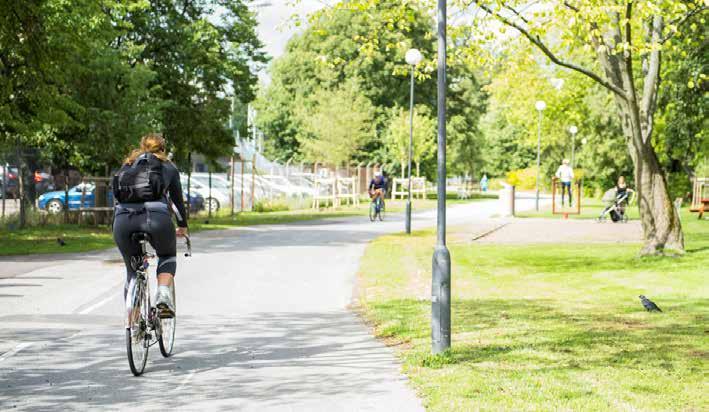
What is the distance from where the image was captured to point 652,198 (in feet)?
58.8

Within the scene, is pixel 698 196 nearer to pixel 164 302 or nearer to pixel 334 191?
pixel 334 191

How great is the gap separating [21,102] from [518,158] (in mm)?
79815

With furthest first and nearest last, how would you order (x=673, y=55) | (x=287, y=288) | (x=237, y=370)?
(x=673, y=55) < (x=287, y=288) < (x=237, y=370)

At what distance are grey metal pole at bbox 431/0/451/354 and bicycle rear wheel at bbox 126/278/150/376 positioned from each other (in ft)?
8.06

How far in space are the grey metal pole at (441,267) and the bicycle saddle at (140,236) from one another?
247 centimetres

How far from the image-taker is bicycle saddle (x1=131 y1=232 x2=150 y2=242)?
24.0 ft

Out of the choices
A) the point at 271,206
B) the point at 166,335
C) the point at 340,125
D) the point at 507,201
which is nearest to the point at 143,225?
the point at 166,335

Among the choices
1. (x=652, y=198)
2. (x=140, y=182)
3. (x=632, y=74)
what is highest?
(x=632, y=74)

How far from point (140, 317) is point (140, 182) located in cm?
106

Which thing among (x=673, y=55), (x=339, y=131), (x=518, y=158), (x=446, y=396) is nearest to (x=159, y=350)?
(x=446, y=396)

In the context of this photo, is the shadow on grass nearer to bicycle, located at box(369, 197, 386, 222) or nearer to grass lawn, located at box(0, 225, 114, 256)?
grass lawn, located at box(0, 225, 114, 256)

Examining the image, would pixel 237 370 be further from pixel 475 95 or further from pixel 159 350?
pixel 475 95

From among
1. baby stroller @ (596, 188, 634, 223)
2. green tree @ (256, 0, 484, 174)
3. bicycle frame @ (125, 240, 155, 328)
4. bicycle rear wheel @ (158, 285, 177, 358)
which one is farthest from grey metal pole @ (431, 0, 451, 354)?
green tree @ (256, 0, 484, 174)

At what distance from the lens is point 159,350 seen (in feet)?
28.0
